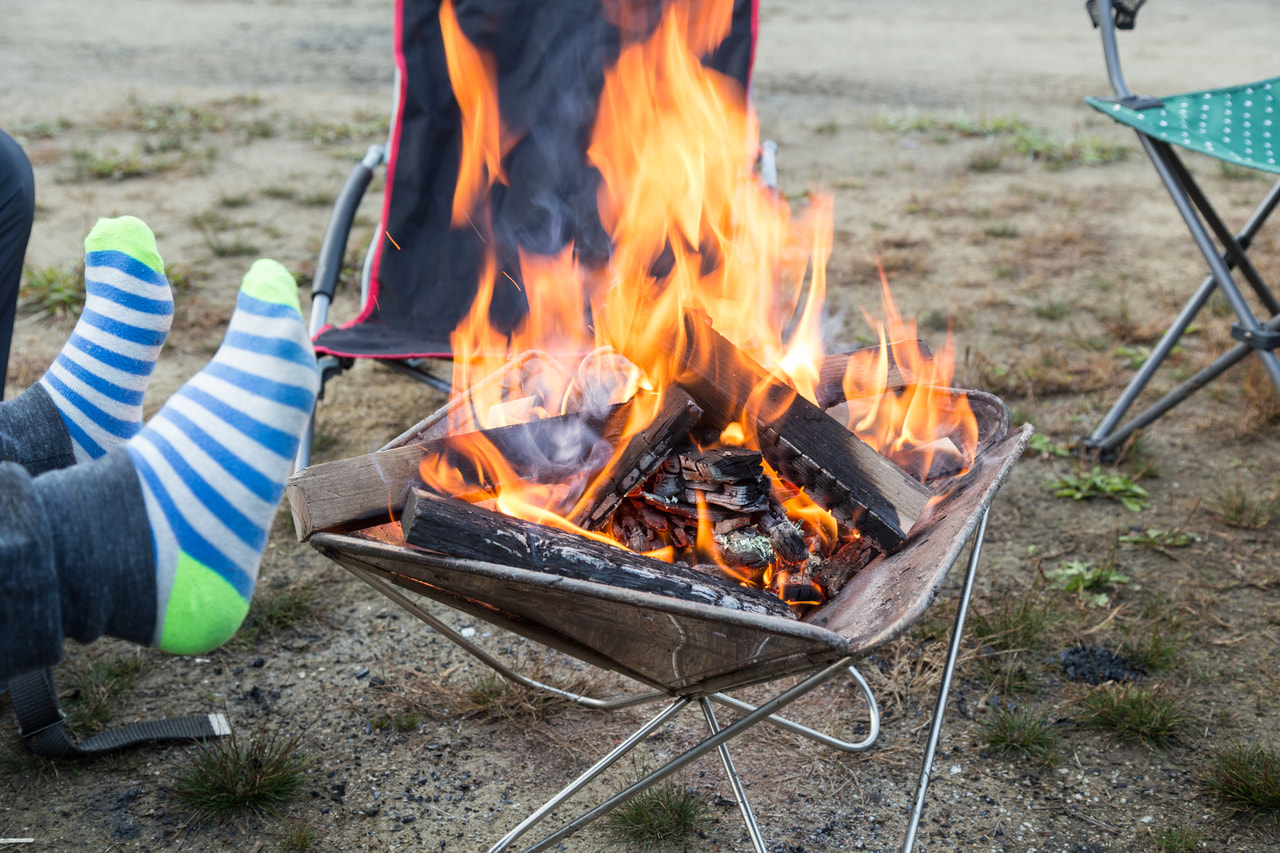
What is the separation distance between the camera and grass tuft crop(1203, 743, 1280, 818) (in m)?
1.48

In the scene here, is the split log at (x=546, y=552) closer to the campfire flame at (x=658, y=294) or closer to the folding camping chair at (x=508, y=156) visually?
the campfire flame at (x=658, y=294)

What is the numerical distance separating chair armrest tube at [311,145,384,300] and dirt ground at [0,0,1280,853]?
0.48 metres

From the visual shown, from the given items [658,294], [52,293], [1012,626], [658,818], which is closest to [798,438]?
[658,294]

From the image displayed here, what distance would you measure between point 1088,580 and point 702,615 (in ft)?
4.78

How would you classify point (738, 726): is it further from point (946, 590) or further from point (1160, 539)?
point (1160, 539)

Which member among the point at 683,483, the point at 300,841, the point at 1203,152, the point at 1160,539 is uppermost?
the point at 1203,152

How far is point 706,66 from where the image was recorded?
2488mm

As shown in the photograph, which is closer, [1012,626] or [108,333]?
[108,333]

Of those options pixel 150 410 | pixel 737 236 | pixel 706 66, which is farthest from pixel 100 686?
pixel 706 66

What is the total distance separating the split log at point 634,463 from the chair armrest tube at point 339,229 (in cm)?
123

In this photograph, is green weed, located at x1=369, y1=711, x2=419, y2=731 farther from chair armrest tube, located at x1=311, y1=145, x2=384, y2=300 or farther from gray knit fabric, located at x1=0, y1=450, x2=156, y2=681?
chair armrest tube, located at x1=311, y1=145, x2=384, y2=300

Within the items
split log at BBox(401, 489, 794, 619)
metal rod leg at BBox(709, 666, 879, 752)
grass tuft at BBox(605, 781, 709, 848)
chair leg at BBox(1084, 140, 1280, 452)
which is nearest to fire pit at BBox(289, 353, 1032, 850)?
split log at BBox(401, 489, 794, 619)

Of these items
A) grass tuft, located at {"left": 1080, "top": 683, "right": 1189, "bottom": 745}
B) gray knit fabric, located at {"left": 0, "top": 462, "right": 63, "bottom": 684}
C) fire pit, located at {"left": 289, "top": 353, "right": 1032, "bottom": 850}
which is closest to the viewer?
gray knit fabric, located at {"left": 0, "top": 462, "right": 63, "bottom": 684}

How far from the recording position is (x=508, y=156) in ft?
8.54
